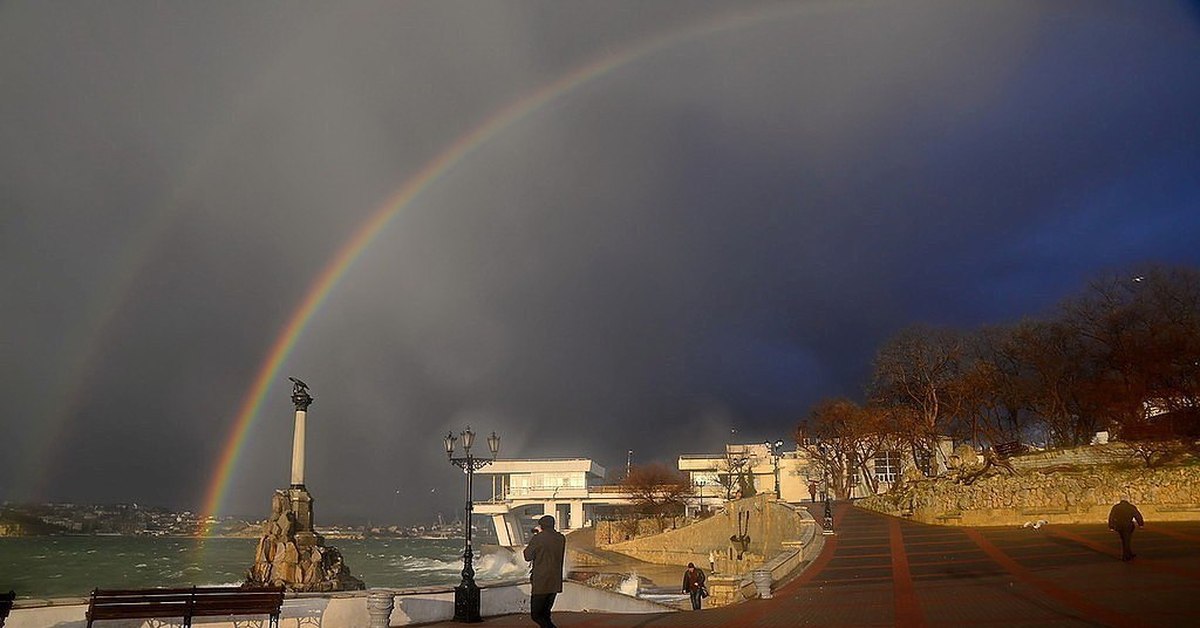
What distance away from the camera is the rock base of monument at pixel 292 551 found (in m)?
38.2

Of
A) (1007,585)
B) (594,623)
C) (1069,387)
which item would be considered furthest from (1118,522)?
(1069,387)

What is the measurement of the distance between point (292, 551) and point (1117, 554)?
3359cm

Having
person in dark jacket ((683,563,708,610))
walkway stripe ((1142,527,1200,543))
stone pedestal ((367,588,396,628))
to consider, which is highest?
stone pedestal ((367,588,396,628))

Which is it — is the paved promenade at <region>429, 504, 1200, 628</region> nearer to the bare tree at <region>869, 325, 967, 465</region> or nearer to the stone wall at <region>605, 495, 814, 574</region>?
the stone wall at <region>605, 495, 814, 574</region>

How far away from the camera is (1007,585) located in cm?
1922

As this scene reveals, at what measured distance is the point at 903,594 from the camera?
1930 centimetres

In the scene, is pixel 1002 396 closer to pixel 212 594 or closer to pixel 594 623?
pixel 594 623

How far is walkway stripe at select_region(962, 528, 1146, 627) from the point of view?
43.9 ft

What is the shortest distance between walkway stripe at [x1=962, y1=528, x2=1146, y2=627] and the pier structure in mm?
89047

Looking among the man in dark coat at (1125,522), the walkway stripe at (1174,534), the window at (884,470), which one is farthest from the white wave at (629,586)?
the window at (884,470)

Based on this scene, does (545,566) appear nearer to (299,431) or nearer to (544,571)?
(544,571)

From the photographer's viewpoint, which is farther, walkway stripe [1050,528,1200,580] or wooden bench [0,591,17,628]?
walkway stripe [1050,528,1200,580]

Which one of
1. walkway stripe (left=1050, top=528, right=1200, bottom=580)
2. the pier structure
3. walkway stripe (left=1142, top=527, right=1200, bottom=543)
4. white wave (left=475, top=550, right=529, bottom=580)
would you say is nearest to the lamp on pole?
walkway stripe (left=1050, top=528, right=1200, bottom=580)

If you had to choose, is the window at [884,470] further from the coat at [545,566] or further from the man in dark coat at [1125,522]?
the coat at [545,566]
